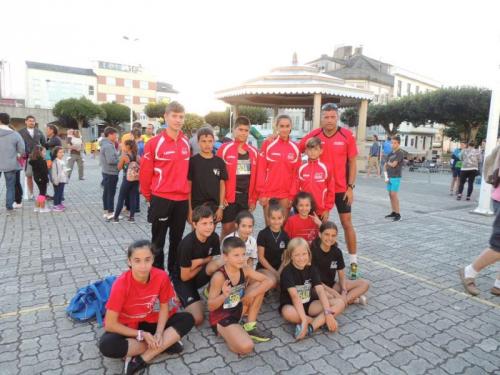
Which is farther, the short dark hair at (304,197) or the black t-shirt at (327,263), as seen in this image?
the short dark hair at (304,197)

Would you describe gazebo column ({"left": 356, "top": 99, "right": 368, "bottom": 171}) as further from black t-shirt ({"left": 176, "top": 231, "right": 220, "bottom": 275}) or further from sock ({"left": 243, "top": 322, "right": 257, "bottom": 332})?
sock ({"left": 243, "top": 322, "right": 257, "bottom": 332})

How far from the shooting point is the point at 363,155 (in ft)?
64.3

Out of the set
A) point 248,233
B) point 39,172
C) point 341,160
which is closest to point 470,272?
point 341,160

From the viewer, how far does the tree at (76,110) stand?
138ft

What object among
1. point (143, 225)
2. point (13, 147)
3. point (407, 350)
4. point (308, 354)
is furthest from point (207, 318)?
point (13, 147)

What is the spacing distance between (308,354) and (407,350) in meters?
0.85

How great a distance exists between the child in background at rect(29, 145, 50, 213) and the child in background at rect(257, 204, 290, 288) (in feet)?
19.8

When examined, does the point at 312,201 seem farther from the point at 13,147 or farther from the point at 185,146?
the point at 13,147

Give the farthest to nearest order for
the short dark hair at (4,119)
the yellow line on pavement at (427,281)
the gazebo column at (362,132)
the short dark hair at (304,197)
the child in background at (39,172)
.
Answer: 1. the gazebo column at (362,132)
2. the child in background at (39,172)
3. the short dark hair at (4,119)
4. the short dark hair at (304,197)
5. the yellow line on pavement at (427,281)

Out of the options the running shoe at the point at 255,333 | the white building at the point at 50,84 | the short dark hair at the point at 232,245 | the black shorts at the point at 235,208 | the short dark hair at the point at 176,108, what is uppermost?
the white building at the point at 50,84

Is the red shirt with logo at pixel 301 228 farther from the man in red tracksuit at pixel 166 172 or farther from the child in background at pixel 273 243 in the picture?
the man in red tracksuit at pixel 166 172

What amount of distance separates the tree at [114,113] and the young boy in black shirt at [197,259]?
4844 cm

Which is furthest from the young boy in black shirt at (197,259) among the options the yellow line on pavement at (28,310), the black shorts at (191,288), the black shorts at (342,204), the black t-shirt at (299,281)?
the black shorts at (342,204)

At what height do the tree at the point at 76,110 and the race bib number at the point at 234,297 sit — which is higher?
the tree at the point at 76,110
